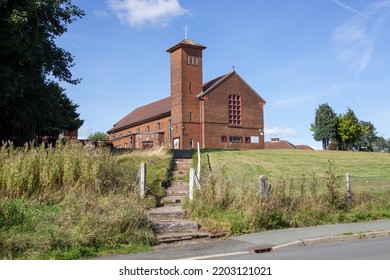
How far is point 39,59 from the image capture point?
19.9 m

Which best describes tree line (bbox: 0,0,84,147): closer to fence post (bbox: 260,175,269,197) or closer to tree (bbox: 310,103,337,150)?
fence post (bbox: 260,175,269,197)

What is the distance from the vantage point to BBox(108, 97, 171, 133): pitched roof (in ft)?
202

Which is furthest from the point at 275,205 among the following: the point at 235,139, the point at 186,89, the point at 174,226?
the point at 235,139

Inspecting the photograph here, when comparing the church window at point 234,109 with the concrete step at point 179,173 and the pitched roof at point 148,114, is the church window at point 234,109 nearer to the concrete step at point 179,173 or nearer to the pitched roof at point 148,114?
the pitched roof at point 148,114

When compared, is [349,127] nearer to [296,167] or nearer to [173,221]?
[296,167]

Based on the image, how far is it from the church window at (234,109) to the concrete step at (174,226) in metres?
44.0

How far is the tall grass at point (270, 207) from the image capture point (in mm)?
11406

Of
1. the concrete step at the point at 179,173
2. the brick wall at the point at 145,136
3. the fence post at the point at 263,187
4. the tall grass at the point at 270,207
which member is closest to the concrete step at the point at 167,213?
the tall grass at the point at 270,207

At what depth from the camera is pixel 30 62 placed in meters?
18.8

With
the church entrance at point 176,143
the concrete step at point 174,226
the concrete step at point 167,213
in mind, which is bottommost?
the concrete step at point 174,226

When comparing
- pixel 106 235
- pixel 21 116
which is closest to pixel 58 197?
pixel 106 235

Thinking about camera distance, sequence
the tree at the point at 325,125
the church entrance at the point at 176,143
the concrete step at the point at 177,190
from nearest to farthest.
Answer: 1. the concrete step at the point at 177,190
2. the church entrance at the point at 176,143
3. the tree at the point at 325,125

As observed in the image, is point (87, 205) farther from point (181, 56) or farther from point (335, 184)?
point (181, 56)

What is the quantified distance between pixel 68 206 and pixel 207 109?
1716 inches
